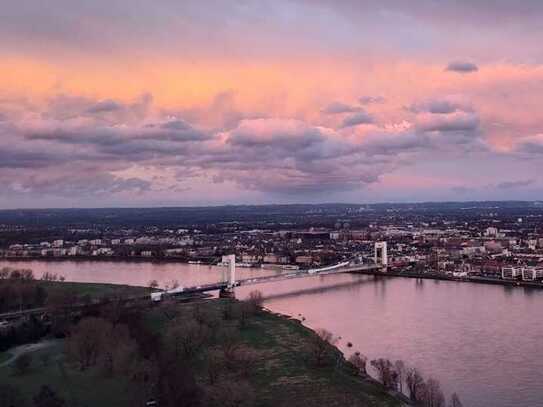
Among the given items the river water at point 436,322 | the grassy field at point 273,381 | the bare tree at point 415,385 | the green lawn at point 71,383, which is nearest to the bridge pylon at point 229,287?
the river water at point 436,322

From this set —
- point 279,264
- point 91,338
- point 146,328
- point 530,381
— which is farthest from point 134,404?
point 279,264

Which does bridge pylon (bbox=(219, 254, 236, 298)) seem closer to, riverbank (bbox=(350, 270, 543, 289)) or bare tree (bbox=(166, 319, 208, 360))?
riverbank (bbox=(350, 270, 543, 289))

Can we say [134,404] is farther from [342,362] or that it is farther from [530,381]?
[530,381]

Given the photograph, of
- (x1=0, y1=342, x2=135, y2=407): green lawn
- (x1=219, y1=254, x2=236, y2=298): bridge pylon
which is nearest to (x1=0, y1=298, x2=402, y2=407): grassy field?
(x1=0, y1=342, x2=135, y2=407): green lawn

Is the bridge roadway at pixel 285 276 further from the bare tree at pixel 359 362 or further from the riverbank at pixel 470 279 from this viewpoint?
the bare tree at pixel 359 362

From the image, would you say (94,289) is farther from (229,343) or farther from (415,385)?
(415,385)

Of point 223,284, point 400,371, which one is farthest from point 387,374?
point 223,284
